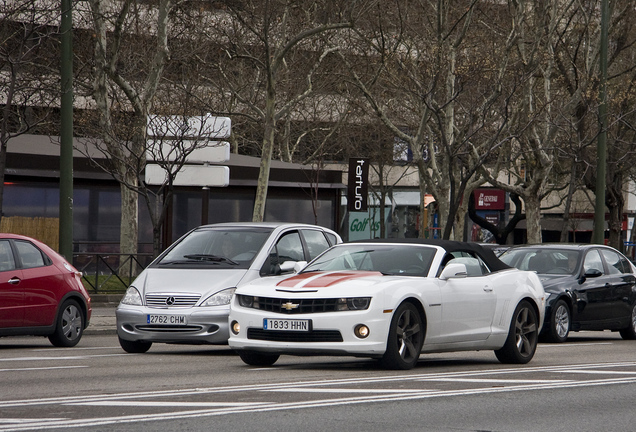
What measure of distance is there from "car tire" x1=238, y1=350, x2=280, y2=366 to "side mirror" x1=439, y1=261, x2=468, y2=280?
193 centimetres

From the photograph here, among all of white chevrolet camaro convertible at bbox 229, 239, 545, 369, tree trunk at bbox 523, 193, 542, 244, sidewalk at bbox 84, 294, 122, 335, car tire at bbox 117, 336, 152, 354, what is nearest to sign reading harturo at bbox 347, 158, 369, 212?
tree trunk at bbox 523, 193, 542, 244

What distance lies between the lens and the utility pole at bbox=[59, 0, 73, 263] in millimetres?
19797

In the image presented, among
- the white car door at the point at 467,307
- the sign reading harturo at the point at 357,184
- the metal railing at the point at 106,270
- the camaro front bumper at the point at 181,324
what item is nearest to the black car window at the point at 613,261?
the white car door at the point at 467,307

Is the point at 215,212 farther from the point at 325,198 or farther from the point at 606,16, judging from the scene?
the point at 606,16

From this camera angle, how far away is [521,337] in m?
12.8

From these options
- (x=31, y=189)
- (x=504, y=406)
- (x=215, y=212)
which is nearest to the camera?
(x=504, y=406)

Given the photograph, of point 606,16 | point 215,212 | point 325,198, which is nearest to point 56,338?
point 606,16

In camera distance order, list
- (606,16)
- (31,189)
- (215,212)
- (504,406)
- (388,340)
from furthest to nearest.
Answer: (215,212), (31,189), (606,16), (388,340), (504,406)

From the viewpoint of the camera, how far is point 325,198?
1580 inches

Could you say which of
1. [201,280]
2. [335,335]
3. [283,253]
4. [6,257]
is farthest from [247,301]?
[6,257]

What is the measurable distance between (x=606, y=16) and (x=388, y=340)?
20.7 metres

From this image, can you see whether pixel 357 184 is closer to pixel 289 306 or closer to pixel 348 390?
pixel 289 306

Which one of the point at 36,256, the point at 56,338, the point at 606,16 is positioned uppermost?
the point at 606,16

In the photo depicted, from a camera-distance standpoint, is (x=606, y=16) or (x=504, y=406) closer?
(x=504, y=406)
